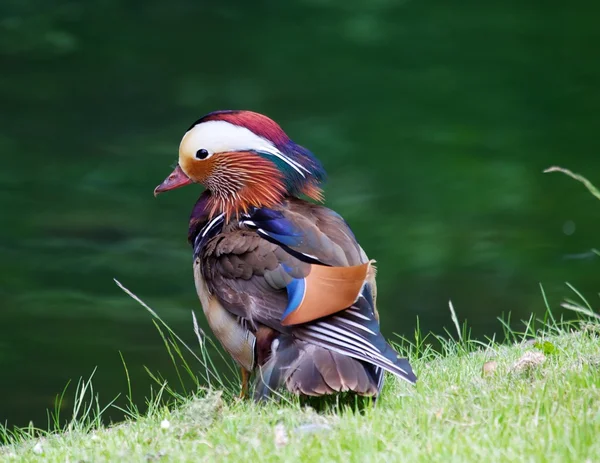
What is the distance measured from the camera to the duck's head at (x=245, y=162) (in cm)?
395

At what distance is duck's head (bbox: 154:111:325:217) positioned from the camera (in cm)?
395

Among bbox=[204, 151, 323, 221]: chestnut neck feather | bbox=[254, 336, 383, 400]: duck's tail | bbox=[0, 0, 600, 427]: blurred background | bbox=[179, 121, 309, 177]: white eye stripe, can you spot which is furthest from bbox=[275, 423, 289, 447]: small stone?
bbox=[0, 0, 600, 427]: blurred background

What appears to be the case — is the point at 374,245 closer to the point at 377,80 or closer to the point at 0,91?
the point at 377,80

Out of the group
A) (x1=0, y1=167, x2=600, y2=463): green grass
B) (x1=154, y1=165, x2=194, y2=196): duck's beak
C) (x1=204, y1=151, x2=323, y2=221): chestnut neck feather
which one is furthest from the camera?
(x1=154, y1=165, x2=194, y2=196): duck's beak

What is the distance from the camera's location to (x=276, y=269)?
11.4ft

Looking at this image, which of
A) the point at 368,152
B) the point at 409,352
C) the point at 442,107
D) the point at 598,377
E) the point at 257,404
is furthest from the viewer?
the point at 442,107

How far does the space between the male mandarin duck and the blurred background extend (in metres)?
2.44

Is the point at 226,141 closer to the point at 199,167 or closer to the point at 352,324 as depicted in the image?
the point at 199,167

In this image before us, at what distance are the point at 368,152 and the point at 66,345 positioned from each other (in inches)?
156

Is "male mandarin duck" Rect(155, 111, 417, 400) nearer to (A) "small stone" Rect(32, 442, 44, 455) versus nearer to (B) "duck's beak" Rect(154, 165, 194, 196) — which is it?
(B) "duck's beak" Rect(154, 165, 194, 196)

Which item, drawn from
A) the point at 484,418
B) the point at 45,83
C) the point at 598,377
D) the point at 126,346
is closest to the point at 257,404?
the point at 484,418

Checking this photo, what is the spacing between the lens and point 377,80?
1117 centimetres

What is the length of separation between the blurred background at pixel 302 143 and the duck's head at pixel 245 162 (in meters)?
2.41

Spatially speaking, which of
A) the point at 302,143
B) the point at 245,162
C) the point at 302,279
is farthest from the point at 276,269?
the point at 302,143
